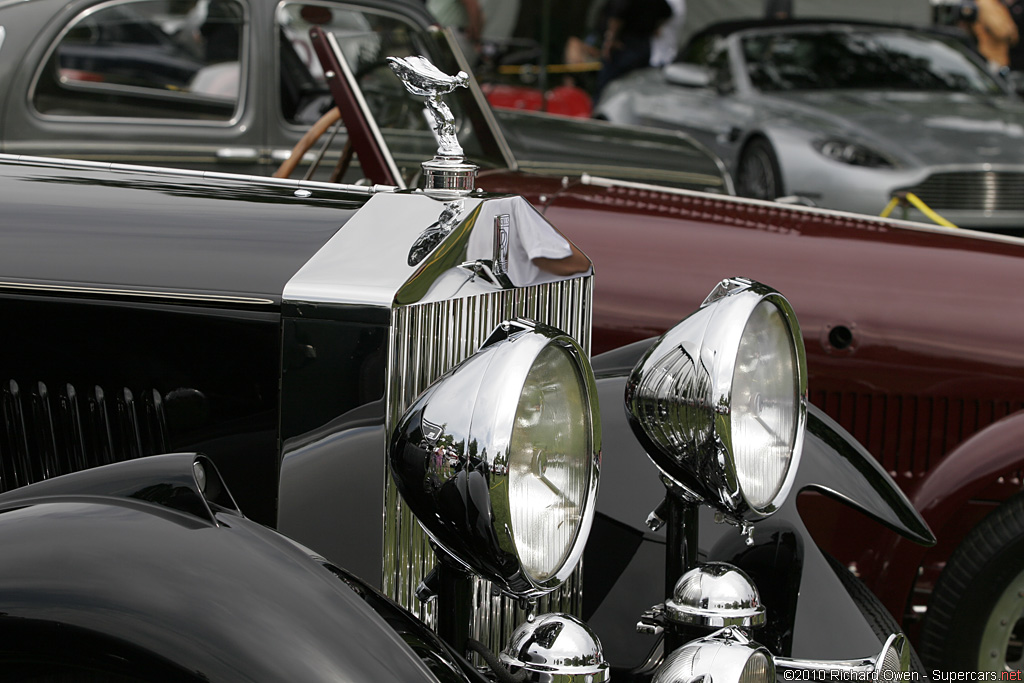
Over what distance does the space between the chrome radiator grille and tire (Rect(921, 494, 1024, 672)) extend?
35.2 inches

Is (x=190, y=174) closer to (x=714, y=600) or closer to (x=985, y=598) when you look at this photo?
(x=714, y=600)

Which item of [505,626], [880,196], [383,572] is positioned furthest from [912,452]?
[880,196]

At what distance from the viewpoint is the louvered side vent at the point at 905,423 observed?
9.13ft

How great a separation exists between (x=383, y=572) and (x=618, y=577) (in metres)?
0.57

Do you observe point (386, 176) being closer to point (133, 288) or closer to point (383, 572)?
point (133, 288)

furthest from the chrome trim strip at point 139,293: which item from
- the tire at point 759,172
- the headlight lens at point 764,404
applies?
the tire at point 759,172

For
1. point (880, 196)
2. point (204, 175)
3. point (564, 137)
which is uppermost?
point (204, 175)

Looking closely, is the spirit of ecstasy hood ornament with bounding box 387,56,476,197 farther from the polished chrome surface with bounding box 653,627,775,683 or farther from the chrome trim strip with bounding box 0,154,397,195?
the polished chrome surface with bounding box 653,627,775,683

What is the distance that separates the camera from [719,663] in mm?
1462

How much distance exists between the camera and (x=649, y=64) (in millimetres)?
9680

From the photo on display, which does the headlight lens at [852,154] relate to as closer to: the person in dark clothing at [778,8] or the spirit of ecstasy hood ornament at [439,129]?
the person in dark clothing at [778,8]

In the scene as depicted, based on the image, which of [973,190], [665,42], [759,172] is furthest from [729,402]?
[665,42]

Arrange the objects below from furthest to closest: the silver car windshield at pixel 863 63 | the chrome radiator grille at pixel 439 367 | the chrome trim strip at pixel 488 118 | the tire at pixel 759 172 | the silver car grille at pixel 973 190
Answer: the silver car windshield at pixel 863 63, the tire at pixel 759 172, the silver car grille at pixel 973 190, the chrome trim strip at pixel 488 118, the chrome radiator grille at pixel 439 367

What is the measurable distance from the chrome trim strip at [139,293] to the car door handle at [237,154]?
2751mm
